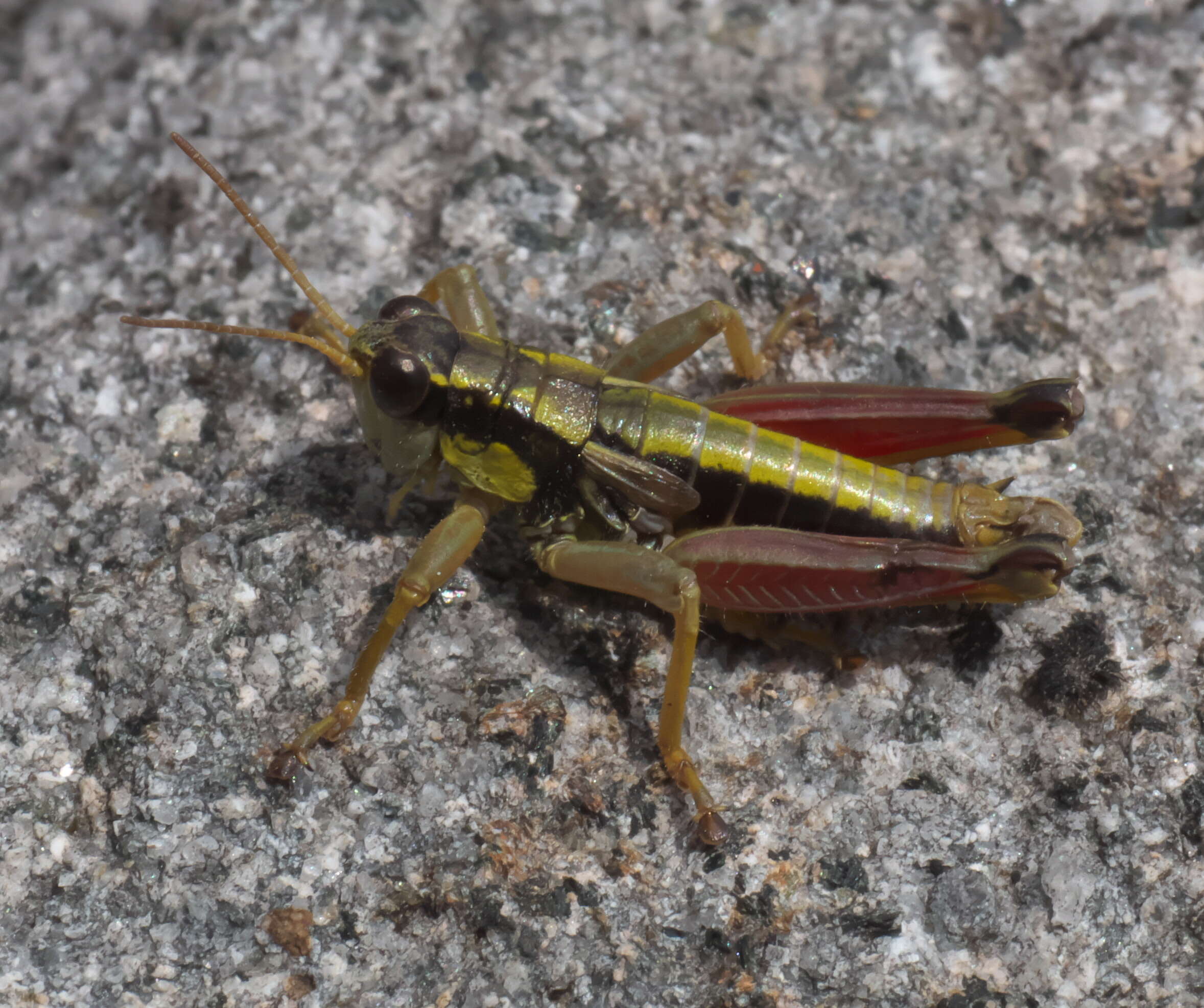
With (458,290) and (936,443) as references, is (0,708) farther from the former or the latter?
(936,443)

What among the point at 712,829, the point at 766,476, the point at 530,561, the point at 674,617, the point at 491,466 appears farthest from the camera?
the point at 530,561

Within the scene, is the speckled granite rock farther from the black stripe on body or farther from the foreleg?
the black stripe on body

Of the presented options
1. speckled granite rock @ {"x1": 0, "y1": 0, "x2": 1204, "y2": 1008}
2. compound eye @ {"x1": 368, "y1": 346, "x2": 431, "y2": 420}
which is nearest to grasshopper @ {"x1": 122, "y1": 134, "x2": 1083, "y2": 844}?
compound eye @ {"x1": 368, "y1": 346, "x2": 431, "y2": 420}

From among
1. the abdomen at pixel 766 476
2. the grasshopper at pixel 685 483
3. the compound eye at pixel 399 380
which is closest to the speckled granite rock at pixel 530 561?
the grasshopper at pixel 685 483

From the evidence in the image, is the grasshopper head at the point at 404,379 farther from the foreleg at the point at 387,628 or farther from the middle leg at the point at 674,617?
the middle leg at the point at 674,617

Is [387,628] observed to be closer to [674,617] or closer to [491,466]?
[491,466]

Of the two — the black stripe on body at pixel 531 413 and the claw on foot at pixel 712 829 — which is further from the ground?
the black stripe on body at pixel 531 413

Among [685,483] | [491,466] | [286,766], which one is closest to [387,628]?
[286,766]

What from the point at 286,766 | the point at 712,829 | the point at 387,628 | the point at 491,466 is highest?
the point at 491,466
